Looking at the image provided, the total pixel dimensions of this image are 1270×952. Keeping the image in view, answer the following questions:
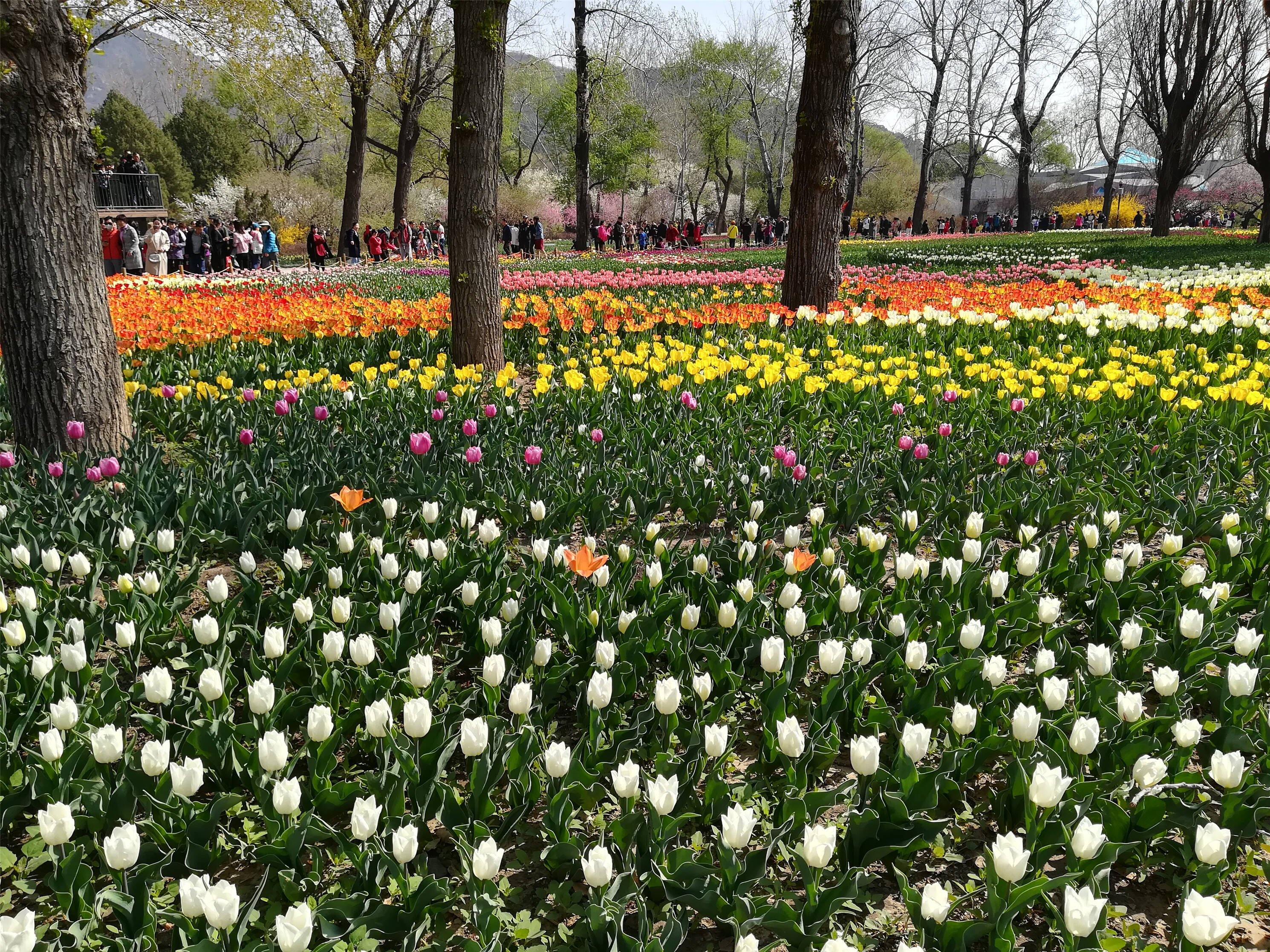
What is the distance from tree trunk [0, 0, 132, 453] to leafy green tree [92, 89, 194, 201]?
149ft

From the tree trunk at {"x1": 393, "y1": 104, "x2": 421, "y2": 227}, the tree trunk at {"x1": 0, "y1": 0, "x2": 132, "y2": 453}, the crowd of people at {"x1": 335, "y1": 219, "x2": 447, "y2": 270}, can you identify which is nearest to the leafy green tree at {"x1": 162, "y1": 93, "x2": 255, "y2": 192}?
the crowd of people at {"x1": 335, "y1": 219, "x2": 447, "y2": 270}

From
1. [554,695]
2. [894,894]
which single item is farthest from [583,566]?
[894,894]

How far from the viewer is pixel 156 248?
52.6ft

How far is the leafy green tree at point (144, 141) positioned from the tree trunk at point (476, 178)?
44362 mm

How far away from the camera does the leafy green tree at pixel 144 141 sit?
4334cm

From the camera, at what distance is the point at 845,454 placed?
4.36 meters

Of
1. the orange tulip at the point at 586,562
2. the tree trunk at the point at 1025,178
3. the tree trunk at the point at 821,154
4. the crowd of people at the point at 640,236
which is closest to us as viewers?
the orange tulip at the point at 586,562

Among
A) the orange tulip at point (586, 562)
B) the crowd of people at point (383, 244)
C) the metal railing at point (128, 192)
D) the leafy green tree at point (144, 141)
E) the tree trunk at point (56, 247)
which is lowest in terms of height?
the orange tulip at point (586, 562)

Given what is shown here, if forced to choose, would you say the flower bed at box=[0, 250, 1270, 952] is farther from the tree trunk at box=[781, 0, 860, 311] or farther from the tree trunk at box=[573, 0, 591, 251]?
the tree trunk at box=[573, 0, 591, 251]

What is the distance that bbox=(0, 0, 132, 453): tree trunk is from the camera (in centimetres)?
386

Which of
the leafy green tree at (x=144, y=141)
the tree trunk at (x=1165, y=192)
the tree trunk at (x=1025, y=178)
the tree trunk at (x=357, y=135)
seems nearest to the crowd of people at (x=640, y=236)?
the tree trunk at (x=357, y=135)

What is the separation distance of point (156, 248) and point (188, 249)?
16.8ft

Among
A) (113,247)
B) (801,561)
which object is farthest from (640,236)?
(801,561)

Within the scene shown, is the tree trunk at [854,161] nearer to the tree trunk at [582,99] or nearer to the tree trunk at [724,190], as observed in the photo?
the tree trunk at [724,190]
